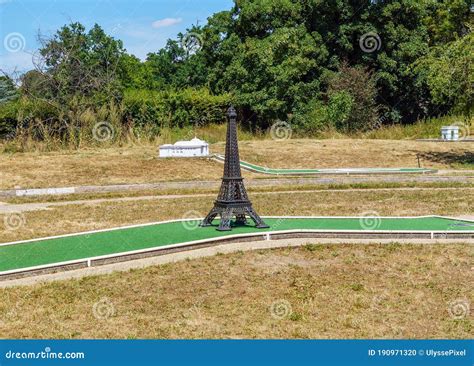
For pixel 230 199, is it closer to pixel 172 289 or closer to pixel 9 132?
pixel 172 289

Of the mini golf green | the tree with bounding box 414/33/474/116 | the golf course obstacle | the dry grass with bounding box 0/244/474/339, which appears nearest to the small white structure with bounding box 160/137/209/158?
the mini golf green

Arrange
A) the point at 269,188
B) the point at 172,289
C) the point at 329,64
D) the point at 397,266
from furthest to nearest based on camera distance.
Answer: the point at 329,64
the point at 269,188
the point at 397,266
the point at 172,289

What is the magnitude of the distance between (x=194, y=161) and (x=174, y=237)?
14136 mm

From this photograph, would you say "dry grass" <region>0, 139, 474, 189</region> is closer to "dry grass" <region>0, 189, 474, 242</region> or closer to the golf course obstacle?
"dry grass" <region>0, 189, 474, 242</region>

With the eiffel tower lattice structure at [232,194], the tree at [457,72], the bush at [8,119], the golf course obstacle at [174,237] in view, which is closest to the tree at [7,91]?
the bush at [8,119]

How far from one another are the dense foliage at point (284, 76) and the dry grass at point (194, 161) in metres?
5.16

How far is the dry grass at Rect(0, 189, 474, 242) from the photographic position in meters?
14.6

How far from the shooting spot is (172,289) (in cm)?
923

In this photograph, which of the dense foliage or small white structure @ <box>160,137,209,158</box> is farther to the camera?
the dense foliage

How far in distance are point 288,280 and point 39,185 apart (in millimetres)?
14393

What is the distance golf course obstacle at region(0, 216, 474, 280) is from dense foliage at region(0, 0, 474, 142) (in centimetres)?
1938

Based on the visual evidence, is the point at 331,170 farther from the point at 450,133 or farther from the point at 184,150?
the point at 450,133

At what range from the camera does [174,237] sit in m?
12.1

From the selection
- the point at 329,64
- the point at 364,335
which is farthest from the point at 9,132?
the point at 364,335
